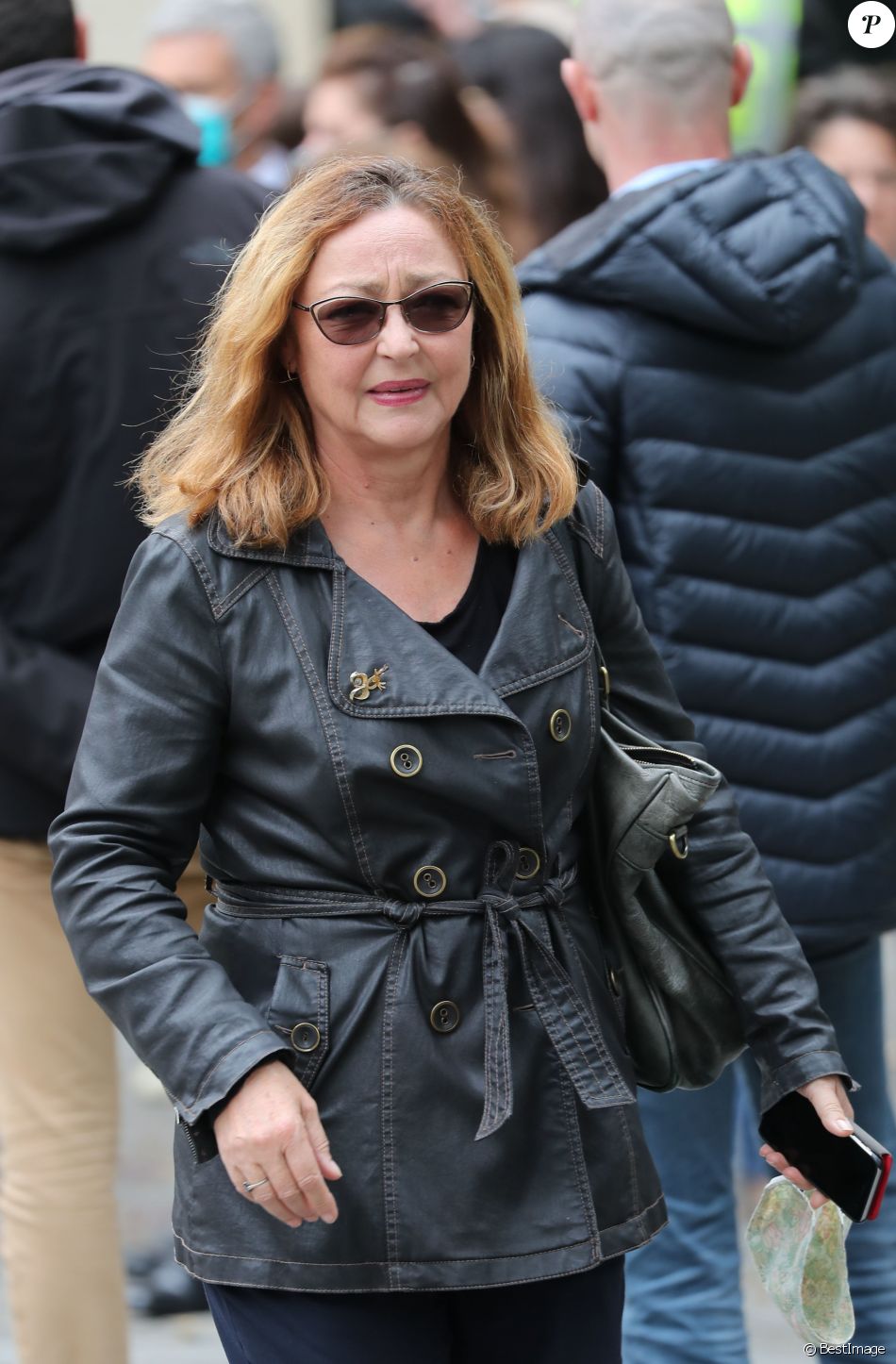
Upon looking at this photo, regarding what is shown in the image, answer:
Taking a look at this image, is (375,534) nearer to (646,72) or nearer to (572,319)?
(572,319)

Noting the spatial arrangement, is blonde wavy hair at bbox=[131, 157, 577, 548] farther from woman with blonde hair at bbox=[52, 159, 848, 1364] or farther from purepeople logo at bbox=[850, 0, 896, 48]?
purepeople logo at bbox=[850, 0, 896, 48]

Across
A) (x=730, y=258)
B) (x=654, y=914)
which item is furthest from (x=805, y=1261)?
(x=730, y=258)

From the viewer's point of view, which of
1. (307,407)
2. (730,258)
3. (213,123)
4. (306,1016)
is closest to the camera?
(306,1016)

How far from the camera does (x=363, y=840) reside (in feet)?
7.34

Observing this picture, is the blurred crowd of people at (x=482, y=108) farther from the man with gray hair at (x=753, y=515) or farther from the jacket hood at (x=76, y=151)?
the man with gray hair at (x=753, y=515)

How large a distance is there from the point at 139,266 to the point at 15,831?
94cm

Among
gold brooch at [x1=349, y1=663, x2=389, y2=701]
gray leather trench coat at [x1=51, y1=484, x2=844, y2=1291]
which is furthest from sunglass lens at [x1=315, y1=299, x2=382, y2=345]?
gold brooch at [x1=349, y1=663, x2=389, y2=701]

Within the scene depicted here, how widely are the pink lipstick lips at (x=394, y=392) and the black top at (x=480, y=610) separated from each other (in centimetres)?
23

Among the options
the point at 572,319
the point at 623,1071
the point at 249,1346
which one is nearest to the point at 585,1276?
the point at 623,1071

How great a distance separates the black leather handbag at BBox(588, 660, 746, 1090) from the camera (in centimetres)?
245

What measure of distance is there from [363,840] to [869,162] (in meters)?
3.43

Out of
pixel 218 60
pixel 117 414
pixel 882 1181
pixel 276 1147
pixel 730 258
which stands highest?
pixel 218 60

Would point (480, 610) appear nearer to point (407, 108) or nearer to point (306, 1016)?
point (306, 1016)

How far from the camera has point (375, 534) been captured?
2406 mm
